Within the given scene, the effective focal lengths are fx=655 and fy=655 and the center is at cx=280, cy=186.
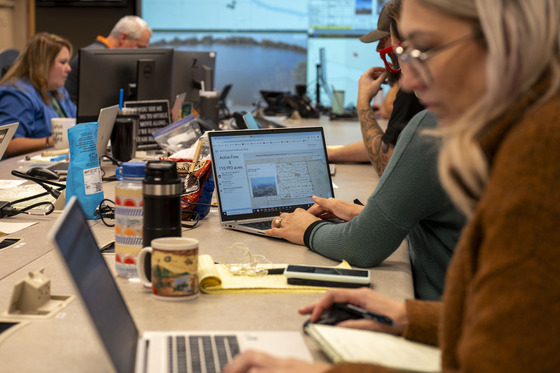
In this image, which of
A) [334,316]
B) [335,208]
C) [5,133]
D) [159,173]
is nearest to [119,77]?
[5,133]

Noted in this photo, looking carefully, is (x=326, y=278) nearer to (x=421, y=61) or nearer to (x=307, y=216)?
(x=307, y=216)

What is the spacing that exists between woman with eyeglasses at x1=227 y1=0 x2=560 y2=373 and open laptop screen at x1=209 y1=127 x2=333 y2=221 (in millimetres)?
980

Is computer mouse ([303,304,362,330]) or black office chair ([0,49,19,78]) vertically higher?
black office chair ([0,49,19,78])

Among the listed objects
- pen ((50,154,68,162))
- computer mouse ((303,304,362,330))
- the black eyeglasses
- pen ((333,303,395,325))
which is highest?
the black eyeglasses

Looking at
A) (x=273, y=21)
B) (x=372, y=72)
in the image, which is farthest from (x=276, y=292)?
(x=273, y=21)

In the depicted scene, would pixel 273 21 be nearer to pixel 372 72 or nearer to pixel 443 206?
pixel 372 72

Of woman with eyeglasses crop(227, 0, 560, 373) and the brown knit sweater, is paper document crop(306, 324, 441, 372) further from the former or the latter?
the brown knit sweater

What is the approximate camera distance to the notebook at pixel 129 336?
0.82 m

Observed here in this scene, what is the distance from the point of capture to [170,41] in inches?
269

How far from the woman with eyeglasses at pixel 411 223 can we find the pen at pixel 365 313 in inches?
12.6

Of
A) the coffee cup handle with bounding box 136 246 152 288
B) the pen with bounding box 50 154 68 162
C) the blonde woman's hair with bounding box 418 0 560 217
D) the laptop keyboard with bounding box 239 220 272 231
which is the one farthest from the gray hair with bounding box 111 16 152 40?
the blonde woman's hair with bounding box 418 0 560 217

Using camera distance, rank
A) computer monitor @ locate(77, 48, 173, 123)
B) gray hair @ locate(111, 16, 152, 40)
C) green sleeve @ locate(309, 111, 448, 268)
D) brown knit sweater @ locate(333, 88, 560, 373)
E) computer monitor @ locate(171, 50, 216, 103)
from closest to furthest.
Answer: brown knit sweater @ locate(333, 88, 560, 373) < green sleeve @ locate(309, 111, 448, 268) < computer monitor @ locate(77, 48, 173, 123) < computer monitor @ locate(171, 50, 216, 103) < gray hair @ locate(111, 16, 152, 40)

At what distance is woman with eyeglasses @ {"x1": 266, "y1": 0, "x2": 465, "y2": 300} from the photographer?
1322mm

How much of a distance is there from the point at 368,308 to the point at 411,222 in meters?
0.33
